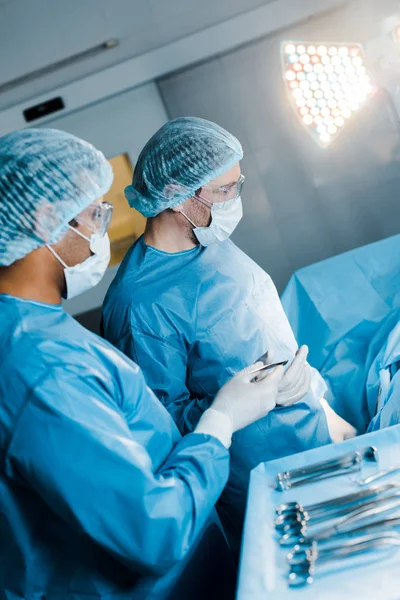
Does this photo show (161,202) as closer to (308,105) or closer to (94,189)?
(94,189)

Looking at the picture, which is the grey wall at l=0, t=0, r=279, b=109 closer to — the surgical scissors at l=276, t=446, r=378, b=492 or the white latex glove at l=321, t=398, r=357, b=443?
the white latex glove at l=321, t=398, r=357, b=443

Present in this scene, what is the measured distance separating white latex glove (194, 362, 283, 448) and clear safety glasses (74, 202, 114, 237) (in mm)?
390

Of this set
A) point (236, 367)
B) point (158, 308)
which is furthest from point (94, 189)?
point (236, 367)

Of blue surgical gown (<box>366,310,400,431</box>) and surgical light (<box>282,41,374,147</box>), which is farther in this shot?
surgical light (<box>282,41,374,147</box>)

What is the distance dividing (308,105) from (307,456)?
2.50m

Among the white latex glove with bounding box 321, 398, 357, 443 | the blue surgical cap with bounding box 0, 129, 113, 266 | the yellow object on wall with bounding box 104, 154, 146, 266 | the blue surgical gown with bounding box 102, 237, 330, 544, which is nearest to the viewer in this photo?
the blue surgical cap with bounding box 0, 129, 113, 266

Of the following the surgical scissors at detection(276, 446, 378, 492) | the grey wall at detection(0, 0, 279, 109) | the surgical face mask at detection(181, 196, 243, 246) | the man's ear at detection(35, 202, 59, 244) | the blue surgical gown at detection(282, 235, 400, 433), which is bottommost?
the blue surgical gown at detection(282, 235, 400, 433)

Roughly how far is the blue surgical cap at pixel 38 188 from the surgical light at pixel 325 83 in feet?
8.13

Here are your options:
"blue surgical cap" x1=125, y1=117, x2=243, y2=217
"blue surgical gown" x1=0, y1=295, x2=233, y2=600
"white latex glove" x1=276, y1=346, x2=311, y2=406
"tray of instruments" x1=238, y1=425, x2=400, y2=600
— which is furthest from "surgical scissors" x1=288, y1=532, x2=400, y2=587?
"blue surgical cap" x1=125, y1=117, x2=243, y2=217

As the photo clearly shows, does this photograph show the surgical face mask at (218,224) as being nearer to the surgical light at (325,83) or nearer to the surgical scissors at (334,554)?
the surgical scissors at (334,554)

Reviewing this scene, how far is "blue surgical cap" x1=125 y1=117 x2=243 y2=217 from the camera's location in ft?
5.20

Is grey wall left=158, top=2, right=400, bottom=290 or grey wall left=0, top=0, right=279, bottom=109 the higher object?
grey wall left=0, top=0, right=279, bottom=109

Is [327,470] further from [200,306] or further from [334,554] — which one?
[200,306]

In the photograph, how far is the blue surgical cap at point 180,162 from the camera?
1.58 meters
